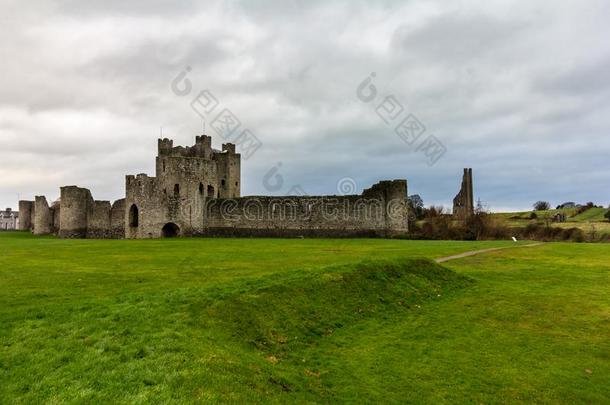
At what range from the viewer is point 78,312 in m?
10.3

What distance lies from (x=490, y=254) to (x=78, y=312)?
23.6 m

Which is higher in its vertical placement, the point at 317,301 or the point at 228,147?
the point at 228,147

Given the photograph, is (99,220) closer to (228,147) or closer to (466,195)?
(228,147)

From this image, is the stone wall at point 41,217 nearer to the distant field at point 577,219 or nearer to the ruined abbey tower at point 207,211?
the ruined abbey tower at point 207,211

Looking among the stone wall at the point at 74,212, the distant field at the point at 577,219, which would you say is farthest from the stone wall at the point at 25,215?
the distant field at the point at 577,219

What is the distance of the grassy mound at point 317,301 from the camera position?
34.7 feet

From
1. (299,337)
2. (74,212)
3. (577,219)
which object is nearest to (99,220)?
(74,212)

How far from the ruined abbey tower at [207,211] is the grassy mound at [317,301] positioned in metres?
27.9

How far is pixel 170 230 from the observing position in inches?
2002

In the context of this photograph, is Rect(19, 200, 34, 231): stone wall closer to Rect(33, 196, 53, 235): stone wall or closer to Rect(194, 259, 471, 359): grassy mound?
Rect(33, 196, 53, 235): stone wall

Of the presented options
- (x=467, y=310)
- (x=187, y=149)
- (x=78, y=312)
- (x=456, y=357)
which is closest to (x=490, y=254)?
(x=467, y=310)

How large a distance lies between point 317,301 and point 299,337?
223 cm

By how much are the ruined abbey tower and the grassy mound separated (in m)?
27.9

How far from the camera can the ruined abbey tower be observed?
4681cm
